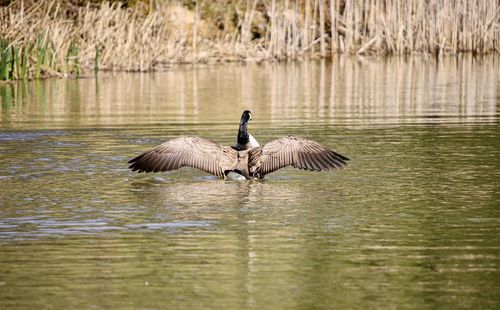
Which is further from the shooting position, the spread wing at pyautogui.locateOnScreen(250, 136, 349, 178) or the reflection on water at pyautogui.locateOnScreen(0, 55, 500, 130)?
the reflection on water at pyautogui.locateOnScreen(0, 55, 500, 130)

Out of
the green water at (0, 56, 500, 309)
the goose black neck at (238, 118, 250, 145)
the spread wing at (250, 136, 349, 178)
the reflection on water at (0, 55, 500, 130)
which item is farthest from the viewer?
the reflection on water at (0, 55, 500, 130)

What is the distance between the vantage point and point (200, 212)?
364 inches

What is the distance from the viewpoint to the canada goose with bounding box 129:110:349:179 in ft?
35.7

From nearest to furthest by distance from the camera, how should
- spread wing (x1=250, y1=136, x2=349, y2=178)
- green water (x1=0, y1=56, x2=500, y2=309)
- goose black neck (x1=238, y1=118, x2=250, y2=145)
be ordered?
1. green water (x1=0, y1=56, x2=500, y2=309)
2. spread wing (x1=250, y1=136, x2=349, y2=178)
3. goose black neck (x1=238, y1=118, x2=250, y2=145)

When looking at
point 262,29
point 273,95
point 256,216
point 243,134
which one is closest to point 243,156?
point 243,134

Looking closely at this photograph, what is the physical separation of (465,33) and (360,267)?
28220mm

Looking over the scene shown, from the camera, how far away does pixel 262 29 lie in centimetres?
3762

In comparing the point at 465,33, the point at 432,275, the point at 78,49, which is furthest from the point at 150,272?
the point at 465,33

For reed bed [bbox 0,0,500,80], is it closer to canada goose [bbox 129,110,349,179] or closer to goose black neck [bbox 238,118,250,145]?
canada goose [bbox 129,110,349,179]

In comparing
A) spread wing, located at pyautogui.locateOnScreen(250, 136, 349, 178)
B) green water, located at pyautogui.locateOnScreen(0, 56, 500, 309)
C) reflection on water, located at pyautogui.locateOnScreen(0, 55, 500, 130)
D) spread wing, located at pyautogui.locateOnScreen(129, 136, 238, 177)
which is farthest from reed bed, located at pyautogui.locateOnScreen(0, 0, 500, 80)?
spread wing, located at pyautogui.locateOnScreen(250, 136, 349, 178)

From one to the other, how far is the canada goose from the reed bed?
17.3 meters

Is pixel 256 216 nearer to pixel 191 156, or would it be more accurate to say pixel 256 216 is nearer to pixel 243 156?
pixel 243 156

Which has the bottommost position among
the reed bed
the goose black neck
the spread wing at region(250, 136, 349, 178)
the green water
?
the green water

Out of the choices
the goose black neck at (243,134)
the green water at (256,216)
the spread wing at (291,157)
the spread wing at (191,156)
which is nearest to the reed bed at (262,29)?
the green water at (256,216)
